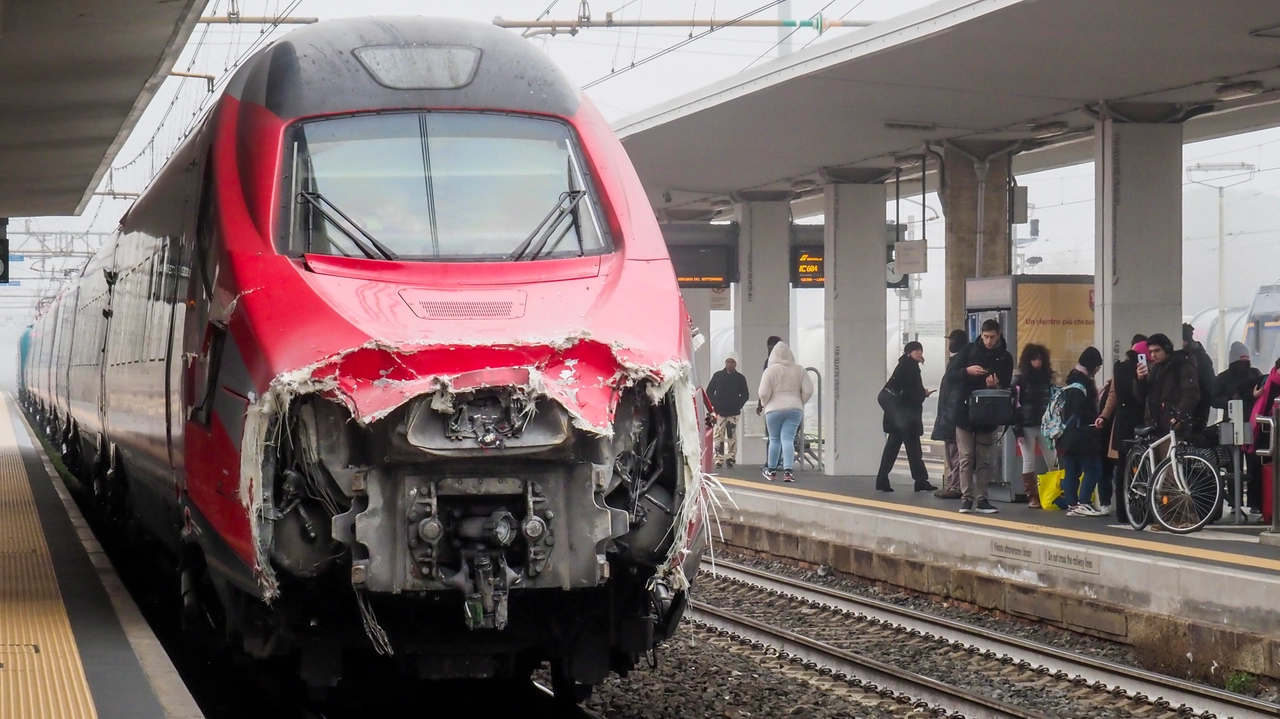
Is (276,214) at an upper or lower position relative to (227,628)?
upper

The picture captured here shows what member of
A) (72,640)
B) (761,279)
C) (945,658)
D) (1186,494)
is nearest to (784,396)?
(761,279)

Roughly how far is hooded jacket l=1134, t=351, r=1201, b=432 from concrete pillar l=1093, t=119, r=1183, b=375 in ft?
6.30

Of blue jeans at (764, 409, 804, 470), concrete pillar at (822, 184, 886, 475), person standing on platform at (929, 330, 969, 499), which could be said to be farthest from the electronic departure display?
person standing on platform at (929, 330, 969, 499)

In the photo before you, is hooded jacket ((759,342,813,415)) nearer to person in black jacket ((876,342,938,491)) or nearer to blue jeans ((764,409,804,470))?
blue jeans ((764,409,804,470))

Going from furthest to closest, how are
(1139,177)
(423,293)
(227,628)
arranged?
(1139,177) → (227,628) → (423,293)

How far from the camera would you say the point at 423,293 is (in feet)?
19.4

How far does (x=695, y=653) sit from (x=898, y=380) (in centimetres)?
679

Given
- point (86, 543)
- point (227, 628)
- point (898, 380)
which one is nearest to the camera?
point (227, 628)

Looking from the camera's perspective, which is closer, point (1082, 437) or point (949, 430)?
point (1082, 437)

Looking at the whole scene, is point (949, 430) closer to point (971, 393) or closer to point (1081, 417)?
point (971, 393)

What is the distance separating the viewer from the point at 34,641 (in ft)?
23.8

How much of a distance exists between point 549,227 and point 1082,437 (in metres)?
8.26

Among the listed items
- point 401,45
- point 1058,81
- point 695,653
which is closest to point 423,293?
point 401,45

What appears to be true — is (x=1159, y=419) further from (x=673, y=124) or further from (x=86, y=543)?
(x=86, y=543)
